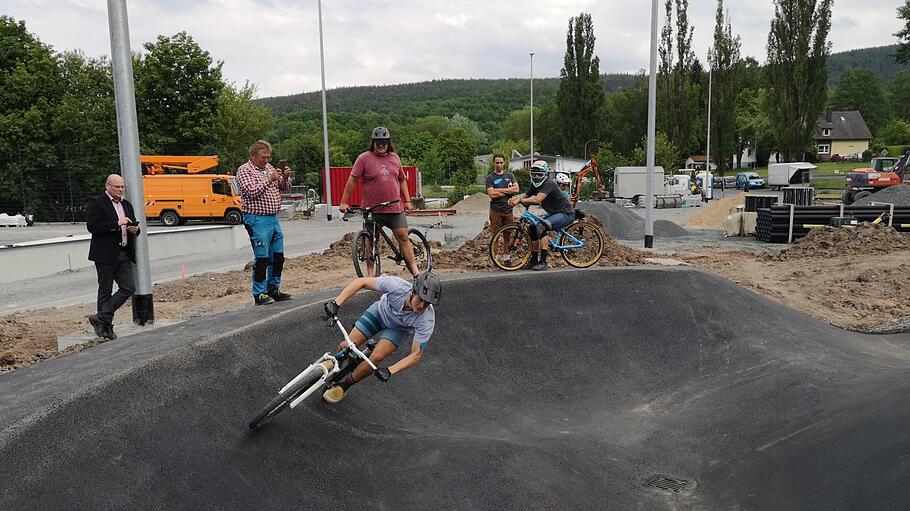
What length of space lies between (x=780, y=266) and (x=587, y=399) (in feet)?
36.3

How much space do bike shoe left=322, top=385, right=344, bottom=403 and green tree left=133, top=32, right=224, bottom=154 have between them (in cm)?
3762

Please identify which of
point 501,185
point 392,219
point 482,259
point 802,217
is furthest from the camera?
point 802,217

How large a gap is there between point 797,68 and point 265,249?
2291 inches

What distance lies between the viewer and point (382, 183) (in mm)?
8453

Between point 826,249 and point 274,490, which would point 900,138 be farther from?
point 274,490

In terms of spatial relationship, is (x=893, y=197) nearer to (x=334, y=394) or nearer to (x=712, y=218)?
(x=712, y=218)

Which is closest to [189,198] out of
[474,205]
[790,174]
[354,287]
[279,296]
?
[474,205]

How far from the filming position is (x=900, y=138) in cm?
10469

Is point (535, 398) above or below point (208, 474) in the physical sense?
below

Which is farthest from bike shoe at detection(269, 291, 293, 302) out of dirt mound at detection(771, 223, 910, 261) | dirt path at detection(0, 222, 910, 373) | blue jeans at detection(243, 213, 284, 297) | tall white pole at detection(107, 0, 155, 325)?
dirt mound at detection(771, 223, 910, 261)

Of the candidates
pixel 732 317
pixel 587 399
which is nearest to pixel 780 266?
pixel 732 317

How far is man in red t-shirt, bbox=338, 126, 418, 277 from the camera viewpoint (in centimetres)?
827

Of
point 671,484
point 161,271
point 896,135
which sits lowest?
point 671,484

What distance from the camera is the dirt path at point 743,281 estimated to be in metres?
8.63
